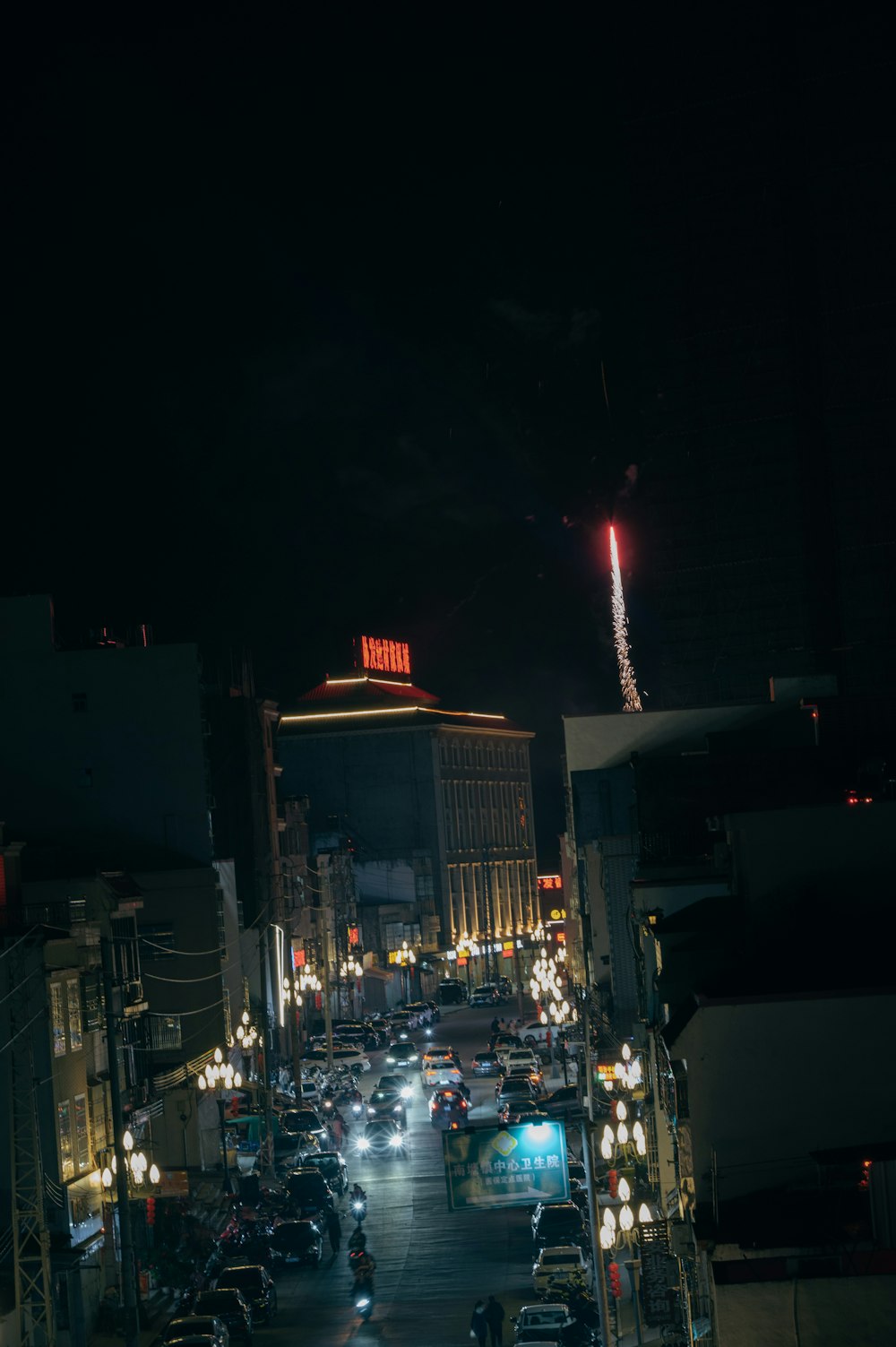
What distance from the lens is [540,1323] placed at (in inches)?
1326

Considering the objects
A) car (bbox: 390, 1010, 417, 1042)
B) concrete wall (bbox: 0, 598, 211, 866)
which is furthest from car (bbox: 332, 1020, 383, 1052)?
concrete wall (bbox: 0, 598, 211, 866)

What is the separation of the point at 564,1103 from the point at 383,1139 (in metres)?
7.05

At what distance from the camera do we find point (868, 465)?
66.2 metres

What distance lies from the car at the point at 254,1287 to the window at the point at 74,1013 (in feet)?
31.7

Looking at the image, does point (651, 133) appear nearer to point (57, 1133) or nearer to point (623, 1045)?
point (623, 1045)

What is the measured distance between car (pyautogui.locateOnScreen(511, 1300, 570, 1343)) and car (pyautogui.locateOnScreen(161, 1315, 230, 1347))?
6075 mm

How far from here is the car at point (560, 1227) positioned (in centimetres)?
4309

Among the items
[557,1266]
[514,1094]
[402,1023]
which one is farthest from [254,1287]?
[402,1023]

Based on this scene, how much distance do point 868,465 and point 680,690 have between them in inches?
462

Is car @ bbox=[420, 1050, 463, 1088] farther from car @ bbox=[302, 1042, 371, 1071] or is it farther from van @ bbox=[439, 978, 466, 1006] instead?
van @ bbox=[439, 978, 466, 1006]

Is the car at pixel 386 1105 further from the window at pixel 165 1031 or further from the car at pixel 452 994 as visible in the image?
the car at pixel 452 994

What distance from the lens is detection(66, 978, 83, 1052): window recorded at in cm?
4722

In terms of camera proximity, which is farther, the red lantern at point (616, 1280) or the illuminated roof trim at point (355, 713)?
the illuminated roof trim at point (355, 713)

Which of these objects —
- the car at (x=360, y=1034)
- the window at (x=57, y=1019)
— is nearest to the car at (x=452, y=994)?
the car at (x=360, y=1034)
